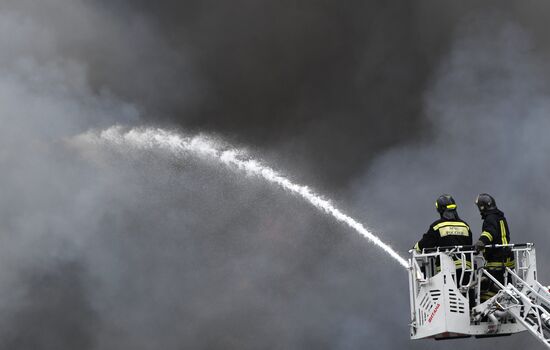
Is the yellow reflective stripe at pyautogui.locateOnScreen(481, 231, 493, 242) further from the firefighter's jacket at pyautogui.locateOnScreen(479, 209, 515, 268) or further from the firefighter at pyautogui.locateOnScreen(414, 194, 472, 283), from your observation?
the firefighter at pyautogui.locateOnScreen(414, 194, 472, 283)

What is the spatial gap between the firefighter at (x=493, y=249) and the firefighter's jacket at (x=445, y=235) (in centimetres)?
39

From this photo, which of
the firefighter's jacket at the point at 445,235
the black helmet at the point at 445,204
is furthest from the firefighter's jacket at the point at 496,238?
the black helmet at the point at 445,204

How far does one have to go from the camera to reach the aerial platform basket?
15.3 meters

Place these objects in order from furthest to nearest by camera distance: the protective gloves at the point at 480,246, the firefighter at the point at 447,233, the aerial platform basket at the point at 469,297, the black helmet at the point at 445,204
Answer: the black helmet at the point at 445,204 < the firefighter at the point at 447,233 < the protective gloves at the point at 480,246 < the aerial platform basket at the point at 469,297

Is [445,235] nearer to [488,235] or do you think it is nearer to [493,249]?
[488,235]

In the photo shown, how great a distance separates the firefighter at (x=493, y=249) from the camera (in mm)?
15883

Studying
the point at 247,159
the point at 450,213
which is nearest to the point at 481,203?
the point at 450,213

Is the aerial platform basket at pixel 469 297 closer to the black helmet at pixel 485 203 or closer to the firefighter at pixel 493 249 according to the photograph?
the firefighter at pixel 493 249

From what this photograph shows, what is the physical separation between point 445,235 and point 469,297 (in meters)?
1.16

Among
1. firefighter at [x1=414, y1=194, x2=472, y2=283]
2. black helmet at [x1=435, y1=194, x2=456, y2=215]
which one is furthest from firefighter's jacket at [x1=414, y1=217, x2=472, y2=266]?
black helmet at [x1=435, y1=194, x2=456, y2=215]

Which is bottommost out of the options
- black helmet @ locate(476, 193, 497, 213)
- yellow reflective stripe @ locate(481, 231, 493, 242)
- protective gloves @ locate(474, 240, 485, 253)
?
protective gloves @ locate(474, 240, 485, 253)

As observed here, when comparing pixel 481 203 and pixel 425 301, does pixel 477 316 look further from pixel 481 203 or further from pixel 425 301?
pixel 481 203

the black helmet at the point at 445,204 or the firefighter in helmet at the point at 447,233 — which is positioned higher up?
the black helmet at the point at 445,204

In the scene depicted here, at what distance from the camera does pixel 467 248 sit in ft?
52.4
